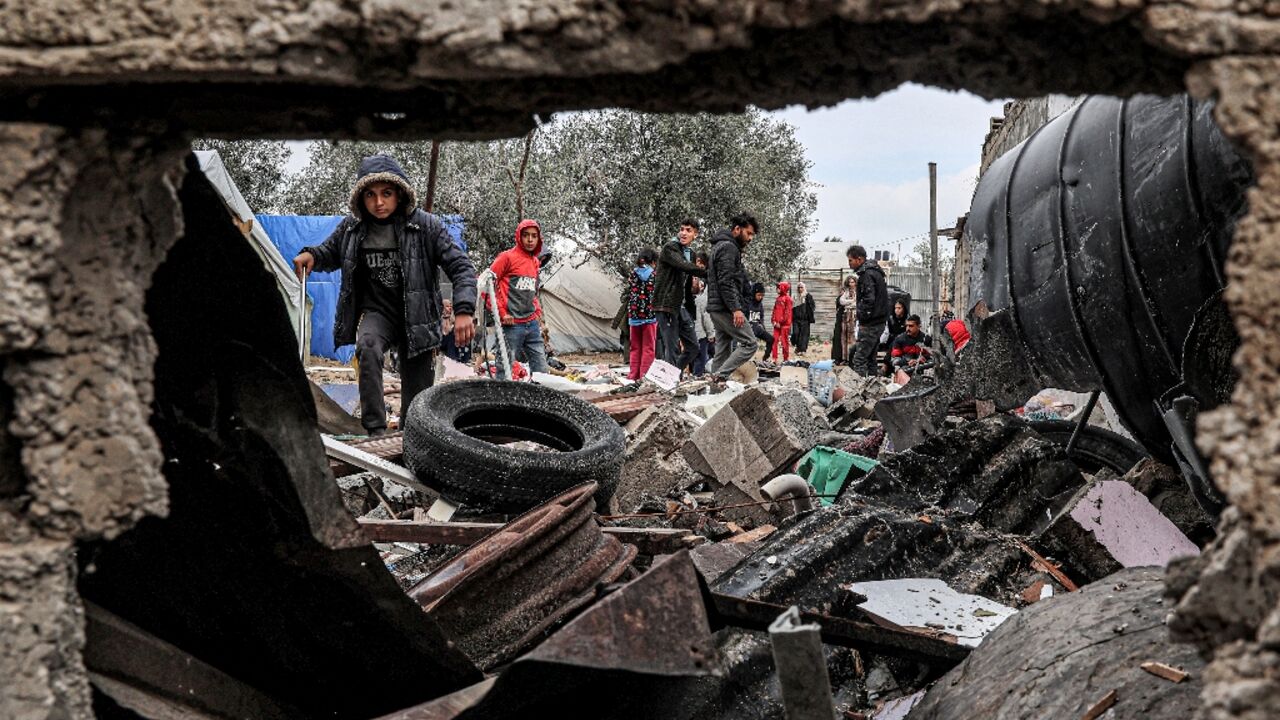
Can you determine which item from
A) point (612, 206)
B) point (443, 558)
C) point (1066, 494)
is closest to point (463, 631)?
point (443, 558)

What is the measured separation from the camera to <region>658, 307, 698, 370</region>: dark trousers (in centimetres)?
1257

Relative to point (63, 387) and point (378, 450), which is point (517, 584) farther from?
point (378, 450)

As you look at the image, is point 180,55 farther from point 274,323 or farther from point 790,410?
point 790,410

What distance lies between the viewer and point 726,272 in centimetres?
1129

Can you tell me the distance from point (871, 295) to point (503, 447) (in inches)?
398

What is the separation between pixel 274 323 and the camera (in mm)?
2240


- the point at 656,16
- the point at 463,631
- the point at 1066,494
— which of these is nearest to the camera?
the point at 656,16

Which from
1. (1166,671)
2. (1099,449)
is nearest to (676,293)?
(1099,449)

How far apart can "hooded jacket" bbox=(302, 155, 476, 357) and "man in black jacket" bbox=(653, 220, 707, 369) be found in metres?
5.65

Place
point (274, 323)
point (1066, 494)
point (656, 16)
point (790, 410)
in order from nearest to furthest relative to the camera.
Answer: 1. point (656, 16)
2. point (274, 323)
3. point (1066, 494)
4. point (790, 410)

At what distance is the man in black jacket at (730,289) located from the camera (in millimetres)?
11258

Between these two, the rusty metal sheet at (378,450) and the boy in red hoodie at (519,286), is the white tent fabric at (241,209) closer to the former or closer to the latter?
the boy in red hoodie at (519,286)

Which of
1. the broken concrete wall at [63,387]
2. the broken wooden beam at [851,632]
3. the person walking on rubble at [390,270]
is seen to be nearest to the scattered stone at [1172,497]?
the broken wooden beam at [851,632]

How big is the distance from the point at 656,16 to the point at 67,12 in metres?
0.84
